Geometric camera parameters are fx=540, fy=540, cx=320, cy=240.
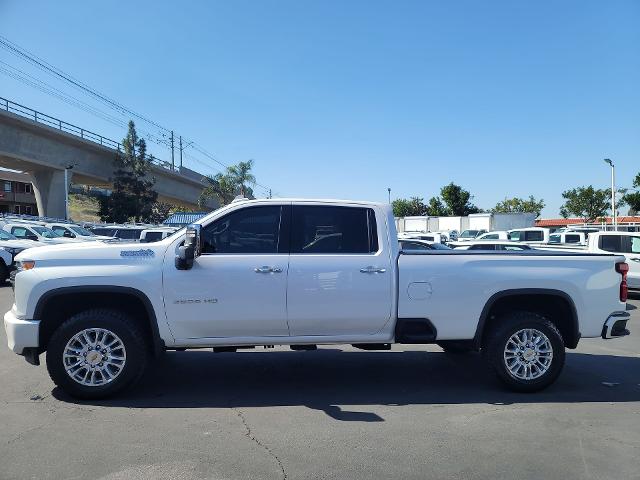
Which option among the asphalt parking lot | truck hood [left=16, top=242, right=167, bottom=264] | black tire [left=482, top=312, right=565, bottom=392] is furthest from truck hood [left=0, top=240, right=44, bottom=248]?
black tire [left=482, top=312, right=565, bottom=392]

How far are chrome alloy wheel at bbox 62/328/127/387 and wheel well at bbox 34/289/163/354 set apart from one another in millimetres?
296

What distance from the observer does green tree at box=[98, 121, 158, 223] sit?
49.9m

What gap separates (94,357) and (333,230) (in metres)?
2.67

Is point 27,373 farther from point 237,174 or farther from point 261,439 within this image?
point 237,174

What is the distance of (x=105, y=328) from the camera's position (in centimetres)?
522

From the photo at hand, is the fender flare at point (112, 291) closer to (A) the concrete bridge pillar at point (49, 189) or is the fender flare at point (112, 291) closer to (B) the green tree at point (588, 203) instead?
(A) the concrete bridge pillar at point (49, 189)

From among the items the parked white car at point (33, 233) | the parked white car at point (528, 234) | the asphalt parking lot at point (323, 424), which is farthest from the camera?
the parked white car at point (528, 234)

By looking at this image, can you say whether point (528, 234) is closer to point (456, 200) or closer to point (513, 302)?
point (513, 302)

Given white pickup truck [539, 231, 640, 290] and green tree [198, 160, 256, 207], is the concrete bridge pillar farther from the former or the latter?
white pickup truck [539, 231, 640, 290]

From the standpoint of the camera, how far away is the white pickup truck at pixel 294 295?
522cm

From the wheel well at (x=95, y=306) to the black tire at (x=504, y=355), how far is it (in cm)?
341

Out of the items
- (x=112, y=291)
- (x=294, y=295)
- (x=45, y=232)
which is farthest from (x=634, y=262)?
(x=45, y=232)

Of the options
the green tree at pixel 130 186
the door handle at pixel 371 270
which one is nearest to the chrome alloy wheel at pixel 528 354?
the door handle at pixel 371 270

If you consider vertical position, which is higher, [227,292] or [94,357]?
[227,292]
